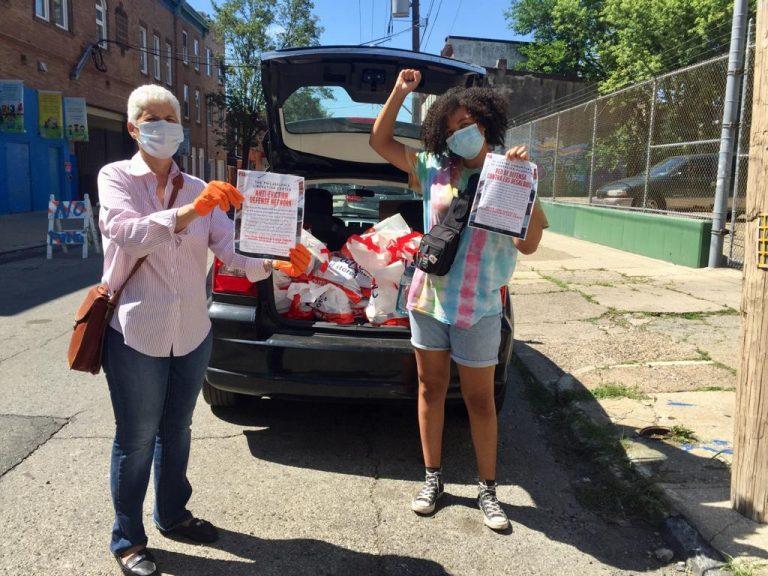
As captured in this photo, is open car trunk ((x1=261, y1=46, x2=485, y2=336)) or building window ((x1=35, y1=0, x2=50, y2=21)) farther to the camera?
building window ((x1=35, y1=0, x2=50, y2=21))

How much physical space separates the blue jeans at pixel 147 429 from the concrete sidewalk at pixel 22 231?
37.5 ft

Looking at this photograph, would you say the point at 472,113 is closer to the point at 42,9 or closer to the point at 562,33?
the point at 42,9

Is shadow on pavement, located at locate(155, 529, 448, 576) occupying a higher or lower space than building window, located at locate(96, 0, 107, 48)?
lower

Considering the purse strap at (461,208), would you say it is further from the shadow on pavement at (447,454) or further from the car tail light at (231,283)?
the shadow on pavement at (447,454)

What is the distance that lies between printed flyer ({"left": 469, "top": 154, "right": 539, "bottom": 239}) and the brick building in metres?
20.1

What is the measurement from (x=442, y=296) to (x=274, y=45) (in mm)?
36284

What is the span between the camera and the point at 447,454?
3.69 meters

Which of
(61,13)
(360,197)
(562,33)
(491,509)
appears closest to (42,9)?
(61,13)

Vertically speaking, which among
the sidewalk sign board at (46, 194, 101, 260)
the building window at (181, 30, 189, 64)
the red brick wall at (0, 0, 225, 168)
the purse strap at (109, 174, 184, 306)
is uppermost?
the building window at (181, 30, 189, 64)

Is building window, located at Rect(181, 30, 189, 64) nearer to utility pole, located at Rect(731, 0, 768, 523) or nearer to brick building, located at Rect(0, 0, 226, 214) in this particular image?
brick building, located at Rect(0, 0, 226, 214)

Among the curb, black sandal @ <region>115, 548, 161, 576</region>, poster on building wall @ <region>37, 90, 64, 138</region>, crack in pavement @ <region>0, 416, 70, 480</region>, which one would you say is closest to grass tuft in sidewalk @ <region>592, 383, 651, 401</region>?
the curb

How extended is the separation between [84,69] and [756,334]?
2599cm

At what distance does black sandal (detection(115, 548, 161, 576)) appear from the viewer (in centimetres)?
243

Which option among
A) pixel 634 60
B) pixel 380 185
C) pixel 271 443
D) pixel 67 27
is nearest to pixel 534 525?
pixel 271 443
